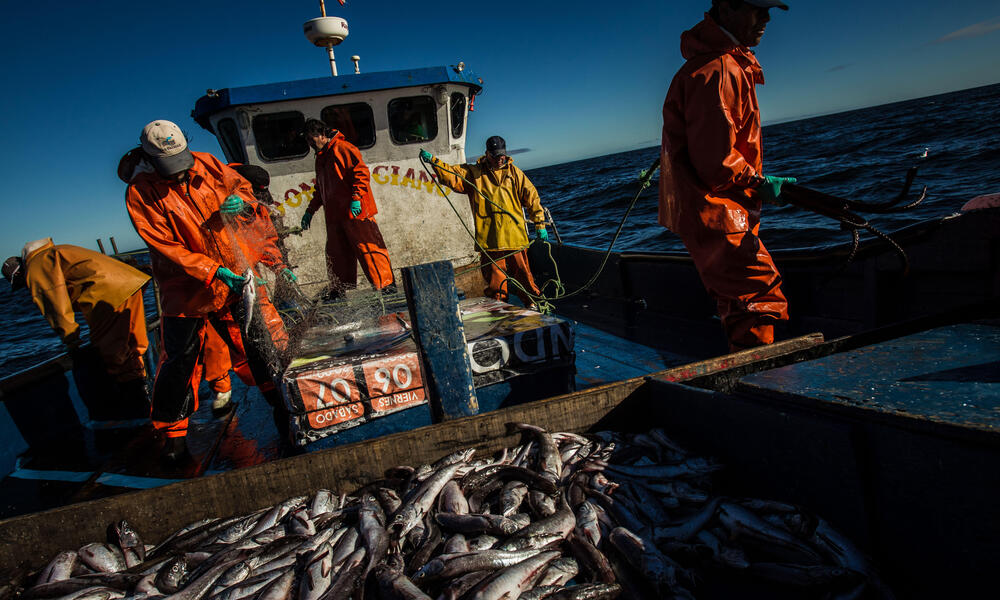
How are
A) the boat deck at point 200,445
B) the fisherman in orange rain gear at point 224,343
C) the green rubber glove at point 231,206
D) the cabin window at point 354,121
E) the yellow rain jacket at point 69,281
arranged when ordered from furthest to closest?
the cabin window at point 354,121 < the yellow rain jacket at point 69,281 < the fisherman in orange rain gear at point 224,343 < the green rubber glove at point 231,206 < the boat deck at point 200,445

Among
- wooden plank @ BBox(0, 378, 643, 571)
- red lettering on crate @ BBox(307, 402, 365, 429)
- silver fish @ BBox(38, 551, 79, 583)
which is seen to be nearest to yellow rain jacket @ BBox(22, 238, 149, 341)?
wooden plank @ BBox(0, 378, 643, 571)

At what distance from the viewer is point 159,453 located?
14.5ft

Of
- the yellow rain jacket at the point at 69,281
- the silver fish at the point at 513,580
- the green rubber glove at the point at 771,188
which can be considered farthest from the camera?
the yellow rain jacket at the point at 69,281

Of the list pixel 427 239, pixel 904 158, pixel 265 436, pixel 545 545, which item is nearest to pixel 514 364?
pixel 545 545

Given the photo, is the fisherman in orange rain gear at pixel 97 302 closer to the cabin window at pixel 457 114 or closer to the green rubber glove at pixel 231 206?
the green rubber glove at pixel 231 206

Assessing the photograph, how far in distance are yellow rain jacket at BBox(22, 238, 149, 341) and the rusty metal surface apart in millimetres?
6072

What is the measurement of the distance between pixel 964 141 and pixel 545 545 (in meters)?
25.7

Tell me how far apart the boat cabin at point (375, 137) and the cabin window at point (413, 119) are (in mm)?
15

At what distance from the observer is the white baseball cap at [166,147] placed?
3.52 m

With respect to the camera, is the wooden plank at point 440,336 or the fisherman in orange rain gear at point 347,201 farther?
the fisherman in orange rain gear at point 347,201

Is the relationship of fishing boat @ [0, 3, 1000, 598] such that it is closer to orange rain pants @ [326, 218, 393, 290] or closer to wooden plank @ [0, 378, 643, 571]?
wooden plank @ [0, 378, 643, 571]

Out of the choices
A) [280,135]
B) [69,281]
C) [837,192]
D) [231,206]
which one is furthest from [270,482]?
[837,192]

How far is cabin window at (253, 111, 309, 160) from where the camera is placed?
7074mm

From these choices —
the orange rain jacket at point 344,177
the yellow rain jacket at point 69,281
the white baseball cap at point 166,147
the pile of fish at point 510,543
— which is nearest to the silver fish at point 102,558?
the pile of fish at point 510,543
